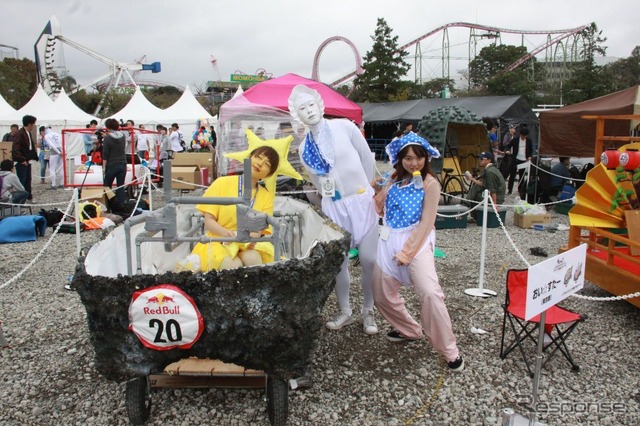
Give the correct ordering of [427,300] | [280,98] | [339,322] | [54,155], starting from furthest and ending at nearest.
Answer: [54,155] → [280,98] → [339,322] → [427,300]

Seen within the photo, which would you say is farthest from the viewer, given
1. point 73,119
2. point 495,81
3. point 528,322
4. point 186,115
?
point 495,81

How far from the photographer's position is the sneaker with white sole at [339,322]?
411 cm

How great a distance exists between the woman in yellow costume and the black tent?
1142 cm

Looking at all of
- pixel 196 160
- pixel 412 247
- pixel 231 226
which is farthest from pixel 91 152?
pixel 412 247

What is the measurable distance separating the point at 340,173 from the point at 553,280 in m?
1.75

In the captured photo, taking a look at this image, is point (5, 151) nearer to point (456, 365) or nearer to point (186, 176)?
point (186, 176)

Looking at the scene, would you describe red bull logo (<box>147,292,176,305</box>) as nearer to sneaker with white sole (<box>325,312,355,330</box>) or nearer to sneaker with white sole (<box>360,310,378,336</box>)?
sneaker with white sole (<box>325,312,355,330</box>)

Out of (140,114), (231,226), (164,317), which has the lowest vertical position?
(164,317)

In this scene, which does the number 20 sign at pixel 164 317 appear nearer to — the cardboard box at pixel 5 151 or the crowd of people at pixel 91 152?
the crowd of people at pixel 91 152

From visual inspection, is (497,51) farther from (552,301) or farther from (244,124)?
(552,301)

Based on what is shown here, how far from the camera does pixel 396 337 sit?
3.96 metres

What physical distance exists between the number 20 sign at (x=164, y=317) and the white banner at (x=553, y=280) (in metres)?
1.60

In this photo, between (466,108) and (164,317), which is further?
(466,108)

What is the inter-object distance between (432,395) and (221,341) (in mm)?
1474
